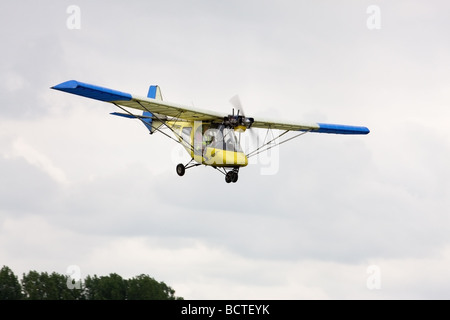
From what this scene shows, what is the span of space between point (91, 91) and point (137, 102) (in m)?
3.58

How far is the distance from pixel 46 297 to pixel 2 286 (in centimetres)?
452

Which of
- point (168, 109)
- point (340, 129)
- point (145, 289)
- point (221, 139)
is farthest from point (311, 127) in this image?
point (145, 289)

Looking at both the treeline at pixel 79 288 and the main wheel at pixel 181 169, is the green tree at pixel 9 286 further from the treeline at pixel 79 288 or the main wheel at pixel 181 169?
the main wheel at pixel 181 169

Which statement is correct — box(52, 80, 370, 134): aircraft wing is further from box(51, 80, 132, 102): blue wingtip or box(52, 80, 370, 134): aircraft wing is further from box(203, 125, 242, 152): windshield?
box(203, 125, 242, 152): windshield

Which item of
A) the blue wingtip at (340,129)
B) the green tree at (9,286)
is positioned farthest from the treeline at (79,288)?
the blue wingtip at (340,129)

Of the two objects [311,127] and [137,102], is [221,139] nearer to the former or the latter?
[137,102]

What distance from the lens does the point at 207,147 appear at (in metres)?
47.2

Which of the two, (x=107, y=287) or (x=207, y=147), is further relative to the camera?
(x=107, y=287)

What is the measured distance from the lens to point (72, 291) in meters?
91.1

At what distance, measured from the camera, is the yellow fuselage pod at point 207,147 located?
4609cm
